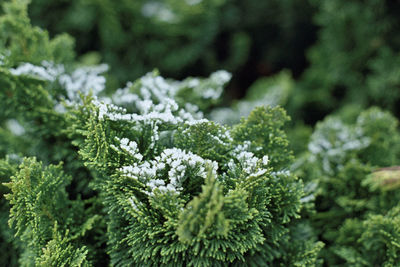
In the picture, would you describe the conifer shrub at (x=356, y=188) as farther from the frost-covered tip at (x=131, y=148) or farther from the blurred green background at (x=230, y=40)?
the frost-covered tip at (x=131, y=148)

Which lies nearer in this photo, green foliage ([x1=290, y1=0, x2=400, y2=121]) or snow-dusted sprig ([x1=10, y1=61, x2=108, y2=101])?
snow-dusted sprig ([x1=10, y1=61, x2=108, y2=101])

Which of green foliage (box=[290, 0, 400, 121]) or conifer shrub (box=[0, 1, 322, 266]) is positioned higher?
green foliage (box=[290, 0, 400, 121])

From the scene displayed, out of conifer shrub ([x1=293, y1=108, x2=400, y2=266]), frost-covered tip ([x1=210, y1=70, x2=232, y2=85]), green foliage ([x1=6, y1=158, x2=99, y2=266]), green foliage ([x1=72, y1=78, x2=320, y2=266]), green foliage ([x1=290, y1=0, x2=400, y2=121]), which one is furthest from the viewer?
green foliage ([x1=290, y1=0, x2=400, y2=121])

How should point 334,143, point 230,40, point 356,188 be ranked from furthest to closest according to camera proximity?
point 230,40 → point 334,143 → point 356,188

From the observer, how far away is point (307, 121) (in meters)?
3.22

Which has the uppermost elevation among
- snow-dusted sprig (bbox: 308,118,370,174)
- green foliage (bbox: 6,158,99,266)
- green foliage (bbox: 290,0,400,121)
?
green foliage (bbox: 290,0,400,121)

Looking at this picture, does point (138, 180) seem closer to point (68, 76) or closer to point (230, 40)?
point (68, 76)

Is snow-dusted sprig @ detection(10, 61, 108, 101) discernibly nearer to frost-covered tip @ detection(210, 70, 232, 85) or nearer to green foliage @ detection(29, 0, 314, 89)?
frost-covered tip @ detection(210, 70, 232, 85)

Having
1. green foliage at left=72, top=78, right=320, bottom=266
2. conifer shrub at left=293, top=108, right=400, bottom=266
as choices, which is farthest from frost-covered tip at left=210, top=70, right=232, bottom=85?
conifer shrub at left=293, top=108, right=400, bottom=266

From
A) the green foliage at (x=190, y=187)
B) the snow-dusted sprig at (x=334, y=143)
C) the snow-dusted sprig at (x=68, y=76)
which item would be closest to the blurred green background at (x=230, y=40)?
the snow-dusted sprig at (x=68, y=76)

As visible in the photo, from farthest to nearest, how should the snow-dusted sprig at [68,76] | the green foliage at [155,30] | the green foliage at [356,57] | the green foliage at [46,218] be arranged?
the green foliage at [155,30] → the green foliage at [356,57] → the snow-dusted sprig at [68,76] → the green foliage at [46,218]

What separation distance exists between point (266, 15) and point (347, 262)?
258cm

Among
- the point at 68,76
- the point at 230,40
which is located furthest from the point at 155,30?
the point at 68,76

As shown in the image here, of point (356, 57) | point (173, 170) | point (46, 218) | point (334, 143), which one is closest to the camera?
point (173, 170)
